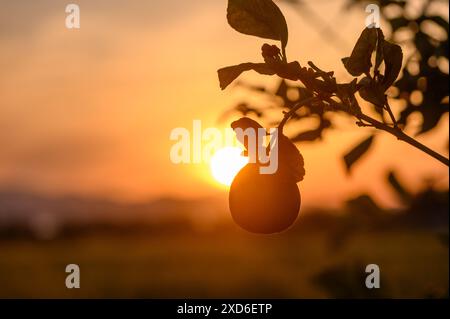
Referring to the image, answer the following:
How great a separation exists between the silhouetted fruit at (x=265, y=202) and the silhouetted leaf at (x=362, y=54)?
7.6 inches

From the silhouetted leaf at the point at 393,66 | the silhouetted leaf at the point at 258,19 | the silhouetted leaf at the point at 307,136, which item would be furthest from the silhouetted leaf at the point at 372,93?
the silhouetted leaf at the point at 307,136

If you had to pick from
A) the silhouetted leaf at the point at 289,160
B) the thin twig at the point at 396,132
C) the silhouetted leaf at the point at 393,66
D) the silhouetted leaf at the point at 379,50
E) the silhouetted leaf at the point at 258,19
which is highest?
the silhouetted leaf at the point at 258,19

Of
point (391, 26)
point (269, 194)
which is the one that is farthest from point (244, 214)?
point (391, 26)

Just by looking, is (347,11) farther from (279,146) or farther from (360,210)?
(279,146)

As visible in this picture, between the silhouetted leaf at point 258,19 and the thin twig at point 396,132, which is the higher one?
the silhouetted leaf at point 258,19

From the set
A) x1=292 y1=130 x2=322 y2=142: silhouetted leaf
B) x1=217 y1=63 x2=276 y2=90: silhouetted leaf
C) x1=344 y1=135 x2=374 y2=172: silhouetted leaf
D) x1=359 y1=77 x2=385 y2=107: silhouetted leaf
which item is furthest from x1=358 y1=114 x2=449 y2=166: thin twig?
x1=344 y1=135 x2=374 y2=172: silhouetted leaf

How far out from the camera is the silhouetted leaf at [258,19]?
1.19 metres

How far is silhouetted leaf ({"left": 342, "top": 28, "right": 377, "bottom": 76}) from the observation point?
1.20 metres

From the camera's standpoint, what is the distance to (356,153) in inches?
91.1

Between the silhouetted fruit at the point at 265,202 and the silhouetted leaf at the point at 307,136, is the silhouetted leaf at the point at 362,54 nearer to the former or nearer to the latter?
the silhouetted fruit at the point at 265,202

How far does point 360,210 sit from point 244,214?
1.59m

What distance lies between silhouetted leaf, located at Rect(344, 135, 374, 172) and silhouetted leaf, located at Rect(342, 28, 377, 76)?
1.12m

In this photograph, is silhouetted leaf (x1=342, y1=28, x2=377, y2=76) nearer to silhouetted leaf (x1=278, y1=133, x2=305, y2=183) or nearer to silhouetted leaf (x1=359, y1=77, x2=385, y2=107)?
silhouetted leaf (x1=359, y1=77, x2=385, y2=107)

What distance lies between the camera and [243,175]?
3.91ft
